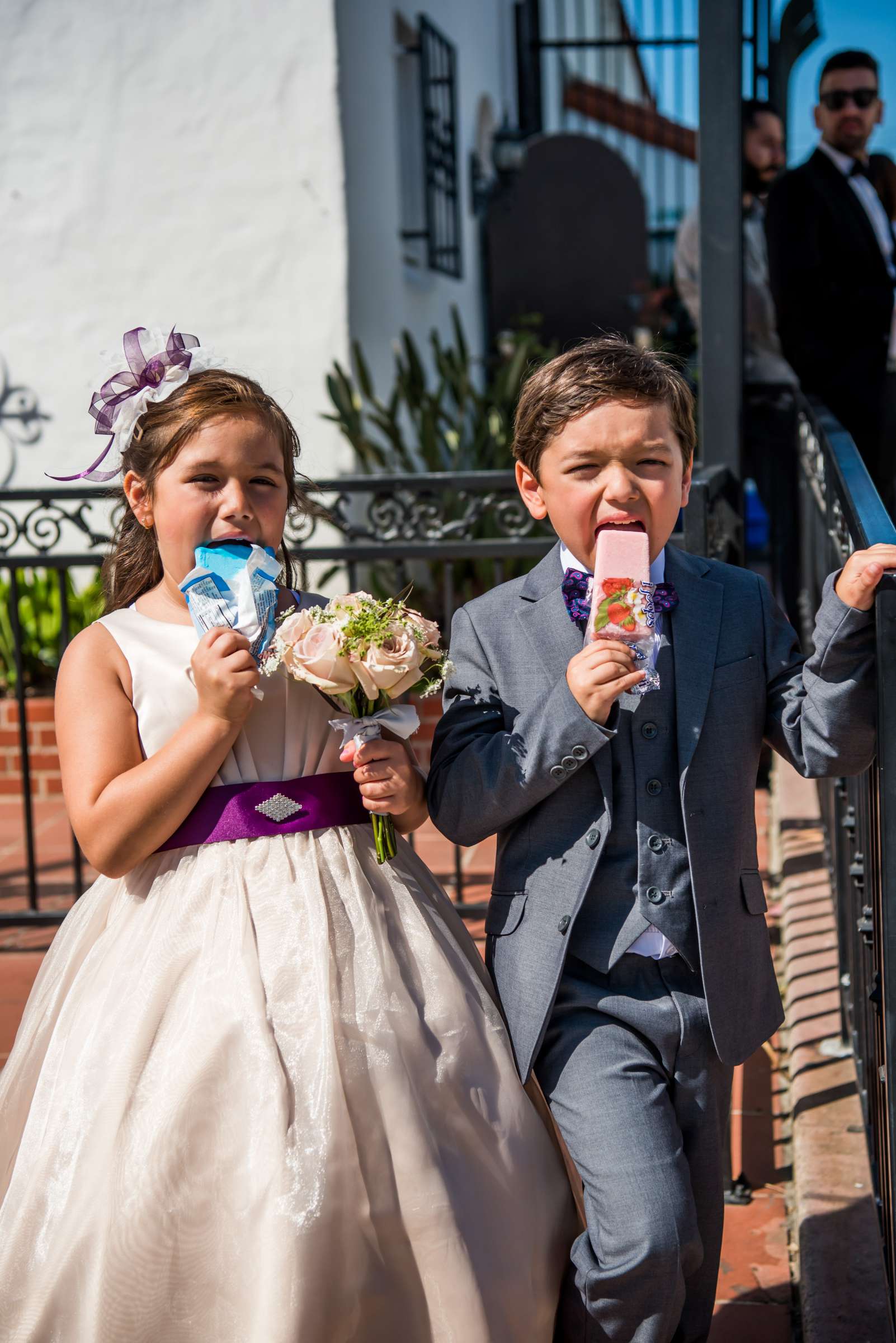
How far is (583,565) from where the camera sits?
2.16 m

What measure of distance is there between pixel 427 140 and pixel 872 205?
3.40 m

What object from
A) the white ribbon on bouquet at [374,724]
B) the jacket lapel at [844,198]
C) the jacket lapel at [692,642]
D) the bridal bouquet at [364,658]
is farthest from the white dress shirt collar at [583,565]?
the jacket lapel at [844,198]

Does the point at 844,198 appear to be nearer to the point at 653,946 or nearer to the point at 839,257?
the point at 839,257

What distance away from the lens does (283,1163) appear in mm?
1816

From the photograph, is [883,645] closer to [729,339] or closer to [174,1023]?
[174,1023]

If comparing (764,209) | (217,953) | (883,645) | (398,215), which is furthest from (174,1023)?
(398,215)

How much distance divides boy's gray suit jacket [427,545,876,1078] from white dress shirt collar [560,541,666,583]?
0.01 m

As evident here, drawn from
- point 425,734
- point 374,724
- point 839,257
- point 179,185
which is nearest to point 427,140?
point 179,185

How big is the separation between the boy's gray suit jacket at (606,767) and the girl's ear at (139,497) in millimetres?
Answer: 602

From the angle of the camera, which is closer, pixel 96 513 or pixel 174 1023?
pixel 174 1023

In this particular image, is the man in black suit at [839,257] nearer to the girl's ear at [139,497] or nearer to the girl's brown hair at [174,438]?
the girl's brown hair at [174,438]

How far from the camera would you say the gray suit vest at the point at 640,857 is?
203cm

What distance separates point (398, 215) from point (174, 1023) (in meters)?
6.33

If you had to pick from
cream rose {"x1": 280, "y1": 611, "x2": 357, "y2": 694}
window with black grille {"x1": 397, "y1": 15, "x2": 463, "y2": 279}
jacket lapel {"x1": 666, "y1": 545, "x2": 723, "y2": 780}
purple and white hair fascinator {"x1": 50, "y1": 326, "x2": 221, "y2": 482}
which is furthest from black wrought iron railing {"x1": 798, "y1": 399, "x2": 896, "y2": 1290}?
window with black grille {"x1": 397, "y1": 15, "x2": 463, "y2": 279}
